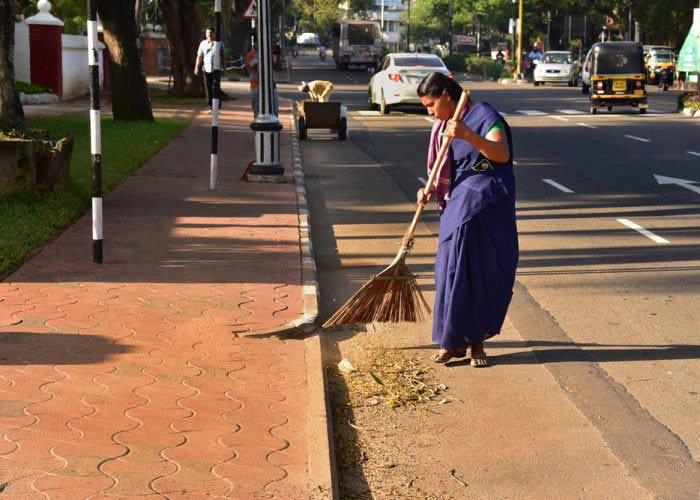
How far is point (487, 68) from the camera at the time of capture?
7312cm

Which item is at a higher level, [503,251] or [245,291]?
[503,251]

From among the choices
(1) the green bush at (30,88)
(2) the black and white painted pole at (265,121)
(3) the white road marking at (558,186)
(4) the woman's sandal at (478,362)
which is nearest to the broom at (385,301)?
(4) the woman's sandal at (478,362)

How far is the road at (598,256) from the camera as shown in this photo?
6910 mm

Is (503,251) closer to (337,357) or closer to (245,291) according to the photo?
(337,357)

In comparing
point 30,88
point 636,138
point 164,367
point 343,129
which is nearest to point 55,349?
point 164,367

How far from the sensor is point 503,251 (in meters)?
7.46

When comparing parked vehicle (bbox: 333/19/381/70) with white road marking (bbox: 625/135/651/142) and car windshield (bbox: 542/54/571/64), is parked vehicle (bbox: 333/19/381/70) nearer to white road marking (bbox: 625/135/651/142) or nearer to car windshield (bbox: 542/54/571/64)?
car windshield (bbox: 542/54/571/64)

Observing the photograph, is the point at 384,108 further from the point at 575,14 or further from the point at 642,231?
the point at 575,14

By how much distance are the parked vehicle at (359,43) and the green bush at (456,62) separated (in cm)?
776

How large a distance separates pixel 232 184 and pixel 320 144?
8.72m

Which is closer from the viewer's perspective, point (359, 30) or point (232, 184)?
point (232, 184)

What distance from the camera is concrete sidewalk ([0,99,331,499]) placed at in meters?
5.29

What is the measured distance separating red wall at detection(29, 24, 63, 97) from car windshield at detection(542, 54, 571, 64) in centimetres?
2815

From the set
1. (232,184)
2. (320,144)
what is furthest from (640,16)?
(232,184)
